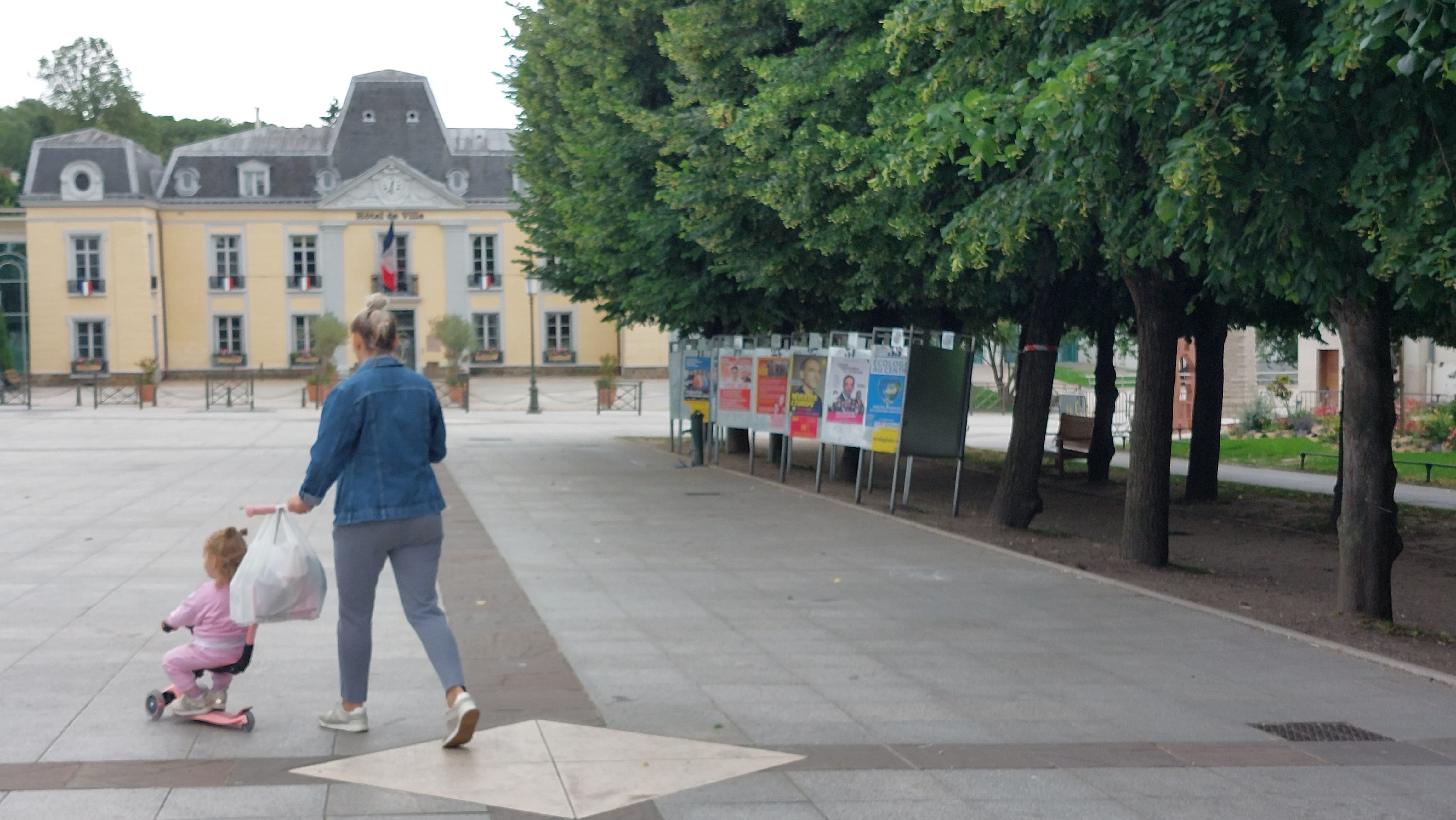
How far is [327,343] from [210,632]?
53.8 metres

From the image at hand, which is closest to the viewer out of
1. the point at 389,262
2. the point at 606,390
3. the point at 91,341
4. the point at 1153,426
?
the point at 1153,426

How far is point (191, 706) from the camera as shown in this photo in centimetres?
586

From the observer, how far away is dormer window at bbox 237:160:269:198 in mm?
63500

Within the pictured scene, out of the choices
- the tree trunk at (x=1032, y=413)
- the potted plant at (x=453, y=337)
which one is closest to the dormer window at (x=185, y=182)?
the potted plant at (x=453, y=337)

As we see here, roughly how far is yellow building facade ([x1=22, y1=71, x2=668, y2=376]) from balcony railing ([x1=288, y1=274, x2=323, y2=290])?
7 cm

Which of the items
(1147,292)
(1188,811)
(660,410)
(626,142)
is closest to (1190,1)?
(1147,292)

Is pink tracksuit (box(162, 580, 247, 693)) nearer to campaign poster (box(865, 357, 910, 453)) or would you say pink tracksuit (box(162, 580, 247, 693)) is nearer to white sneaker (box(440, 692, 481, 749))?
white sneaker (box(440, 692, 481, 749))

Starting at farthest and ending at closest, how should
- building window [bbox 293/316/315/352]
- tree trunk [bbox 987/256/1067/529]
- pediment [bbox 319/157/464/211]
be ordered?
building window [bbox 293/316/315/352]
pediment [bbox 319/157/464/211]
tree trunk [bbox 987/256/1067/529]

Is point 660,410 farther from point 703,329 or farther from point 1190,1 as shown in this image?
point 1190,1

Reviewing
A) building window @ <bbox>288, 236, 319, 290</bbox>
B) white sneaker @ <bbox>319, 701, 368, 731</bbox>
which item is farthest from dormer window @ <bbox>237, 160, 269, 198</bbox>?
white sneaker @ <bbox>319, 701, 368, 731</bbox>

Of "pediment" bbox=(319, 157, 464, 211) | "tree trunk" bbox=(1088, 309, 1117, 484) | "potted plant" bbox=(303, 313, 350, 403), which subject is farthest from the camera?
"pediment" bbox=(319, 157, 464, 211)

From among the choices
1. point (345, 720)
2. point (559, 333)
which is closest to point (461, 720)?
point (345, 720)

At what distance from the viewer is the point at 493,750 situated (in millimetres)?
5645

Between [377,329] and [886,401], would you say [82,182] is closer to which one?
[886,401]
